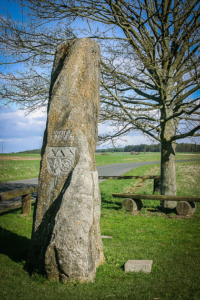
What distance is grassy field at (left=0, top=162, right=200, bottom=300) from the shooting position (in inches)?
153

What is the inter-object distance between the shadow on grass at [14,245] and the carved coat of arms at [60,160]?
76.5 inches

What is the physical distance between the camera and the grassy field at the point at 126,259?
12.8 feet

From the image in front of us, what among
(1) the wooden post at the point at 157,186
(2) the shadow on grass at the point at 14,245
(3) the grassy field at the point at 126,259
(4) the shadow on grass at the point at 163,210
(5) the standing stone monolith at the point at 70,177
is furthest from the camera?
(1) the wooden post at the point at 157,186

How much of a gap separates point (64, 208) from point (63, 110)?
1829 millimetres

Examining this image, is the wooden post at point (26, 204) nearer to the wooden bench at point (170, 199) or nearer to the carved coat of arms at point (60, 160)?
the wooden bench at point (170, 199)

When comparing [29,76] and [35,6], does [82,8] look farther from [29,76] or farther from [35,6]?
[29,76]

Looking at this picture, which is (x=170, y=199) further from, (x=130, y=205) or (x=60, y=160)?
(x=60, y=160)

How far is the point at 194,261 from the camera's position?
5125 millimetres

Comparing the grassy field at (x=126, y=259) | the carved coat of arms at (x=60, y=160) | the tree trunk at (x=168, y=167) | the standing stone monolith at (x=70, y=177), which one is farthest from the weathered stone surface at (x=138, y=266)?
the tree trunk at (x=168, y=167)

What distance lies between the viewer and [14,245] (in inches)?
241

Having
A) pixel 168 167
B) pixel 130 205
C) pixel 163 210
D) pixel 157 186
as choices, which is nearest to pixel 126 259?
pixel 130 205

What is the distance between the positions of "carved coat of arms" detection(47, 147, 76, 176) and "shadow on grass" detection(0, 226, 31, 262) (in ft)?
6.37

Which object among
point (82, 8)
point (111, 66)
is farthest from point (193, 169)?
point (82, 8)

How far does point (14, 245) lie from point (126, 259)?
2.64 meters
